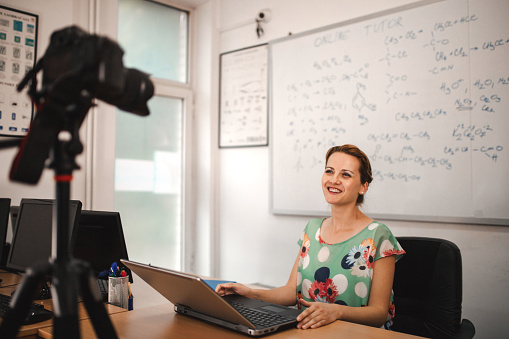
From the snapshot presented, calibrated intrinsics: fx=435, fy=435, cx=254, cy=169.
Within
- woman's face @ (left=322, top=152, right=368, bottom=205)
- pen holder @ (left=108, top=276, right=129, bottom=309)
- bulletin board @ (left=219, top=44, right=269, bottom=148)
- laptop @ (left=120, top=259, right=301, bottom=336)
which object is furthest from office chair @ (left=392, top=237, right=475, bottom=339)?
bulletin board @ (left=219, top=44, right=269, bottom=148)

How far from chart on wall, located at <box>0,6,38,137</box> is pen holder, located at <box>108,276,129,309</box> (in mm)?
1592

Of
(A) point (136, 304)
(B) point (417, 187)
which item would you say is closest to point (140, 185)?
(A) point (136, 304)

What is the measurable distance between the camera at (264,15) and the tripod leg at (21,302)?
2925 millimetres

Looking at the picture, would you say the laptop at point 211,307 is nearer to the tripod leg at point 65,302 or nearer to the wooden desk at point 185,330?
the wooden desk at point 185,330

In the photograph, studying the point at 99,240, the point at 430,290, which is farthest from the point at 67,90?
the point at 430,290

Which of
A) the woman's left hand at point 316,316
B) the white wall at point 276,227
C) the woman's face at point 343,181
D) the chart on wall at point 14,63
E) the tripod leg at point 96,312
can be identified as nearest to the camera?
the tripod leg at point 96,312

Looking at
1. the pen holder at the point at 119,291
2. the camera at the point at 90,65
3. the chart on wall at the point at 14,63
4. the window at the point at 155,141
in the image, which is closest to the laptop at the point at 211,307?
the pen holder at the point at 119,291

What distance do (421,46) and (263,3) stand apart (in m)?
1.37

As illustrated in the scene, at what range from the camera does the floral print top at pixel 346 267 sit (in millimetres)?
1668

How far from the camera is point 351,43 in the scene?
2793 mm

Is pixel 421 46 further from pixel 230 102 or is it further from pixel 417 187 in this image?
pixel 230 102

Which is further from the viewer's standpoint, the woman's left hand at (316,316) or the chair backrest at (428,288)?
the chair backrest at (428,288)

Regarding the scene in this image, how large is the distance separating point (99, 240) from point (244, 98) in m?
1.90

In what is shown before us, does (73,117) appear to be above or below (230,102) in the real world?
below
